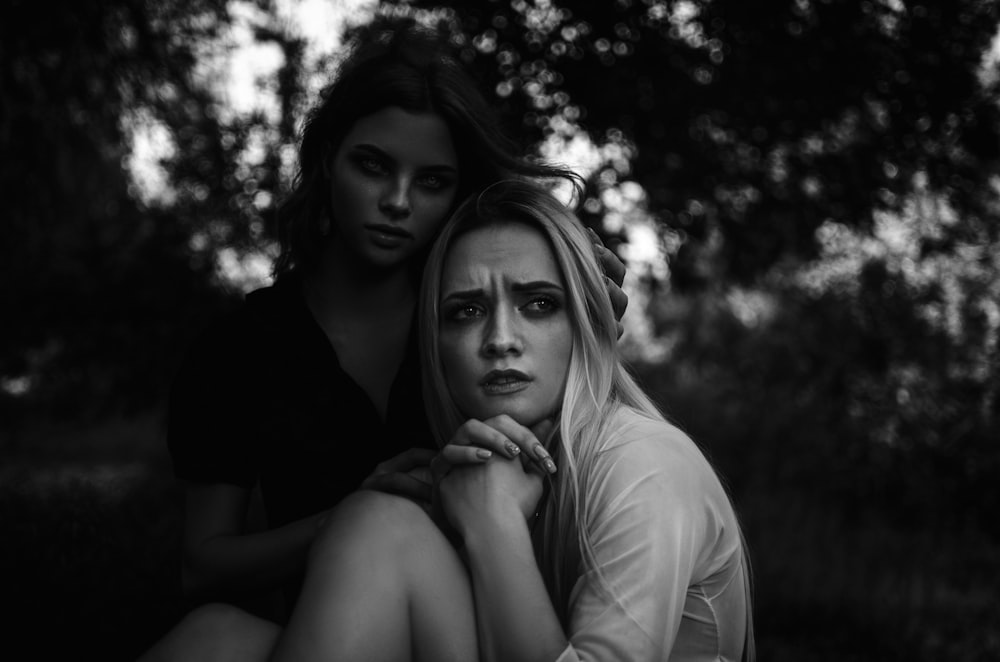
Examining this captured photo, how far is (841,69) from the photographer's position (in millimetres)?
3789

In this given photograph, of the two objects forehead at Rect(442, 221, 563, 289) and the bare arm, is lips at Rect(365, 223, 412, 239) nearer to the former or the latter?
forehead at Rect(442, 221, 563, 289)

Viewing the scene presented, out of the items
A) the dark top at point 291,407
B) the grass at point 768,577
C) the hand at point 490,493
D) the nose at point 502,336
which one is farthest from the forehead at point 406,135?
the grass at point 768,577

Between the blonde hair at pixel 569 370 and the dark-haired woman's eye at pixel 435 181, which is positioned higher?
the dark-haired woman's eye at pixel 435 181

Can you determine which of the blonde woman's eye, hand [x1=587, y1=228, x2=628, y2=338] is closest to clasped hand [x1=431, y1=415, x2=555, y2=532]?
the blonde woman's eye

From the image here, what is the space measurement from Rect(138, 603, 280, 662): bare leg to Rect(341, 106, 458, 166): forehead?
133cm

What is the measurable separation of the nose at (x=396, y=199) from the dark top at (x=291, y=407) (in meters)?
0.46

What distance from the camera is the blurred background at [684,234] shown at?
360cm

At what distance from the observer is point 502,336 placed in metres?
2.05

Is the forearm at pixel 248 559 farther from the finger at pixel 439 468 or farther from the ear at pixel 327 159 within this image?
the ear at pixel 327 159

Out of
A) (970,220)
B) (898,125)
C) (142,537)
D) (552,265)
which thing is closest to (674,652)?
(552,265)

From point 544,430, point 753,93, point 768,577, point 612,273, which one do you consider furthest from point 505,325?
point 768,577

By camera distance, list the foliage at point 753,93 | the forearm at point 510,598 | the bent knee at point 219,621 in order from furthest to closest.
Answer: the foliage at point 753,93
the bent knee at point 219,621
the forearm at point 510,598

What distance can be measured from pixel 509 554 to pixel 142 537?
136 inches

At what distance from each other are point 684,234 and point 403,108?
6.82ft
